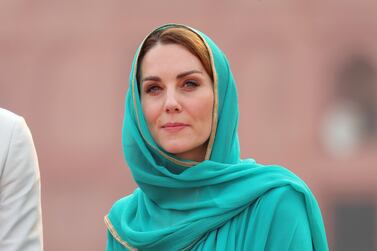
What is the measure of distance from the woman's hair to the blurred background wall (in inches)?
554

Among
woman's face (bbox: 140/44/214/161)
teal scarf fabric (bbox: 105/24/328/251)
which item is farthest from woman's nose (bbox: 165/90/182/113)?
teal scarf fabric (bbox: 105/24/328/251)

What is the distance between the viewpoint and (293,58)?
17.7m

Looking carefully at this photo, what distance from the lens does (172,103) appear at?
2877mm

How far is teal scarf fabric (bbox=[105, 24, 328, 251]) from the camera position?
9.30ft

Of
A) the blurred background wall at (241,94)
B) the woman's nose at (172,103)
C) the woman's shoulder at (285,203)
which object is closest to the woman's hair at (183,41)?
the woman's nose at (172,103)

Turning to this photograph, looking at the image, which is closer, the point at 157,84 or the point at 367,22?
the point at 157,84

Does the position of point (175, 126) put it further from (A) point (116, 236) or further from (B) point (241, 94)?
(B) point (241, 94)

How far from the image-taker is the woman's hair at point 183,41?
9.65 ft

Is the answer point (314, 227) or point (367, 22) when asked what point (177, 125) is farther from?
point (367, 22)

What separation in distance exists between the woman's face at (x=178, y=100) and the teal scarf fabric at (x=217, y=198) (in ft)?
0.09

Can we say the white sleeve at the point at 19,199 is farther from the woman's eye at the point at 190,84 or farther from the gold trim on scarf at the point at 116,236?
Answer: the woman's eye at the point at 190,84

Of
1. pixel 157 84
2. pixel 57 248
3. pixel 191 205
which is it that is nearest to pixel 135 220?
pixel 191 205

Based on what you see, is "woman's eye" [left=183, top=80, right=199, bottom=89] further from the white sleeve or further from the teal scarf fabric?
the white sleeve

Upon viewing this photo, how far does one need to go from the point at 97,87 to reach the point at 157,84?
49.6 feet
